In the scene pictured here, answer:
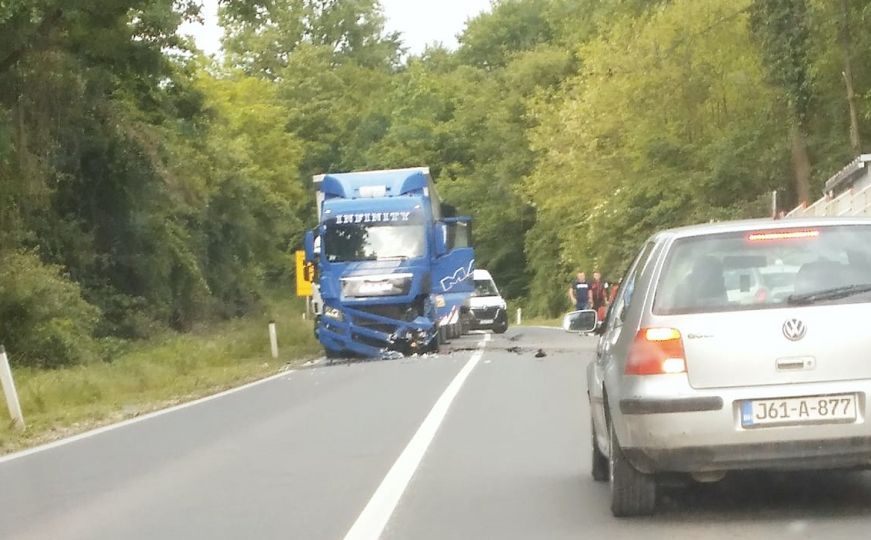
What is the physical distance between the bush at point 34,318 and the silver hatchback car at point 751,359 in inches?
957

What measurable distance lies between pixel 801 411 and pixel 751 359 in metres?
0.38

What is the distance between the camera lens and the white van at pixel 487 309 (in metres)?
47.5

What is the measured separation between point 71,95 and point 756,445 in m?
23.3

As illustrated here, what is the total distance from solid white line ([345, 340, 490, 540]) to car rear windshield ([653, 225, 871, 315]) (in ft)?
7.09

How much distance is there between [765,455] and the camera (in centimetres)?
838

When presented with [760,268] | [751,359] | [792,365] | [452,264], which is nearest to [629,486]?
[751,359]

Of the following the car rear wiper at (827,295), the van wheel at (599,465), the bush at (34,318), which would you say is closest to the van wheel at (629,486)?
the car rear wiper at (827,295)

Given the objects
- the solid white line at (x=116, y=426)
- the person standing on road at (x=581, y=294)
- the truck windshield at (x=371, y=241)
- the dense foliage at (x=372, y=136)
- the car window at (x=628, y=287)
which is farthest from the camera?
the person standing on road at (x=581, y=294)

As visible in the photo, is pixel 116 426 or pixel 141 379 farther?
pixel 141 379

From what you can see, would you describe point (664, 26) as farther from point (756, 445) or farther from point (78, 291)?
point (756, 445)

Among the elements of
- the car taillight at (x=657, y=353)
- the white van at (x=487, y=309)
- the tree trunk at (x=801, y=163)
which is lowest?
the white van at (x=487, y=309)

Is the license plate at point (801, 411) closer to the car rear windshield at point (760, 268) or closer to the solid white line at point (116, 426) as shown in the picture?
the car rear windshield at point (760, 268)

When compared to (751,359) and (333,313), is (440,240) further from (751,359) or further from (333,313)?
(751,359)


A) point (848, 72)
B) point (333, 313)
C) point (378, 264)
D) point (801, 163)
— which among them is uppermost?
point (848, 72)
